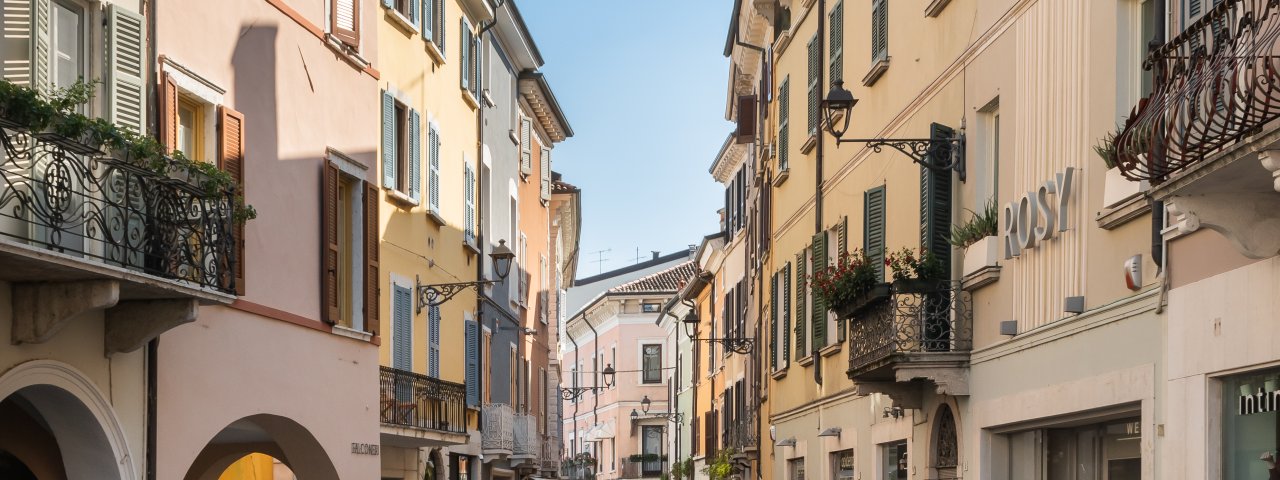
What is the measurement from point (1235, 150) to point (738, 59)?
27480 mm

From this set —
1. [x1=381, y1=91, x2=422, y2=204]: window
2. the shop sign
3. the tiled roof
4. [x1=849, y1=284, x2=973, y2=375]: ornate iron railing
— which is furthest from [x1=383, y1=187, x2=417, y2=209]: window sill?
the tiled roof

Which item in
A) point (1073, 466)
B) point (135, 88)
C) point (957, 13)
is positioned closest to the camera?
point (135, 88)

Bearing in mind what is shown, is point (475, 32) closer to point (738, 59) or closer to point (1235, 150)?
point (738, 59)

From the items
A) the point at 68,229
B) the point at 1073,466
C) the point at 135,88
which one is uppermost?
the point at 135,88

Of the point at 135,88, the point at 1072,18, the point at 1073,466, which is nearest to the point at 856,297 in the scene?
the point at 1073,466

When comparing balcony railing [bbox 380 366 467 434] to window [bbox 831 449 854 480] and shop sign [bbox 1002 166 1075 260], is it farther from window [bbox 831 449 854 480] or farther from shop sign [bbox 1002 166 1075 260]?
shop sign [bbox 1002 166 1075 260]

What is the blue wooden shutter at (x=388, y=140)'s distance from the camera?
2092cm

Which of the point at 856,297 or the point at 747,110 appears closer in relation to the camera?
the point at 856,297

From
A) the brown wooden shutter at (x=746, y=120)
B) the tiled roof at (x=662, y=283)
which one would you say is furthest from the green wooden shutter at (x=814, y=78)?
the tiled roof at (x=662, y=283)

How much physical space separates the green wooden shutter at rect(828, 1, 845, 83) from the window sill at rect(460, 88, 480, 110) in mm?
7891

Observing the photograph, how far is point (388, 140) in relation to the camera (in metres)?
21.0

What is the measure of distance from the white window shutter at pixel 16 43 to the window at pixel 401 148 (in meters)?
10.4

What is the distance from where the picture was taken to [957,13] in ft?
50.2

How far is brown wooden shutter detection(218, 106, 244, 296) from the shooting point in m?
13.2
